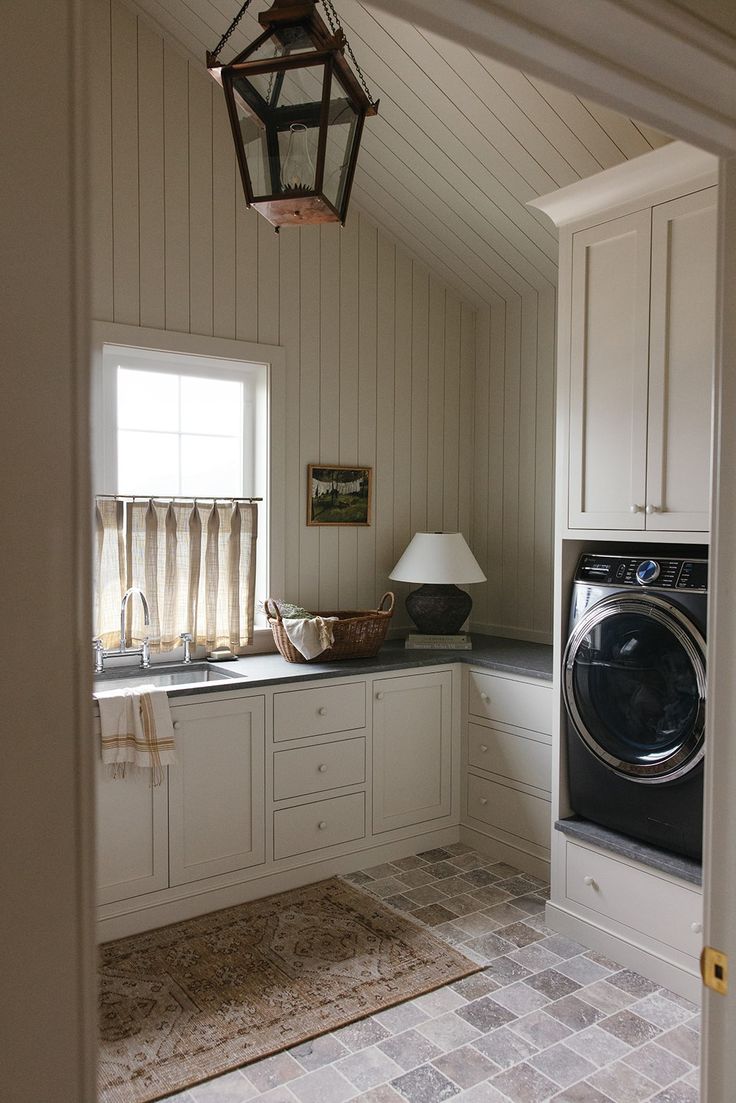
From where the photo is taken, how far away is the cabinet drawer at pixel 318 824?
3.23m

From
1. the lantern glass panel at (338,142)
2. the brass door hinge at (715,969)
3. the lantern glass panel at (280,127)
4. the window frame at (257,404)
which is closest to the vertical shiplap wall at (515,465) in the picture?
the window frame at (257,404)

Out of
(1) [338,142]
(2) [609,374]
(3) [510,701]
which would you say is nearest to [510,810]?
(3) [510,701]

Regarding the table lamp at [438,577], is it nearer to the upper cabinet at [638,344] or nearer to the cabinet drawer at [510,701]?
the cabinet drawer at [510,701]

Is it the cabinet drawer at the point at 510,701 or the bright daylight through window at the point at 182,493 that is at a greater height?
the bright daylight through window at the point at 182,493

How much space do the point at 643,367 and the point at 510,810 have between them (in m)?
1.88

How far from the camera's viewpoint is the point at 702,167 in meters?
2.46

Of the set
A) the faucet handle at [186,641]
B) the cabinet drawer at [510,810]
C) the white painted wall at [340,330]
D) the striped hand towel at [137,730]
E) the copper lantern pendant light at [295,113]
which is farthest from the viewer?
the faucet handle at [186,641]

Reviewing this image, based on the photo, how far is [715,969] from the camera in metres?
1.19

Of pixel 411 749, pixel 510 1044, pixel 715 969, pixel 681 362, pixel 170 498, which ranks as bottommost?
pixel 510 1044

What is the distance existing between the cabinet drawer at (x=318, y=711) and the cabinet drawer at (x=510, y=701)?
0.53 meters

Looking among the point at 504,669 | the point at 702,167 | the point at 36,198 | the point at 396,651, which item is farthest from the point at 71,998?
the point at 396,651

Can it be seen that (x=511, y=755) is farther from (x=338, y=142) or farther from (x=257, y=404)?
(x=338, y=142)

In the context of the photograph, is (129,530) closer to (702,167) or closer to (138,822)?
(138,822)

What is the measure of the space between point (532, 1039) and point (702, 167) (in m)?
2.54
